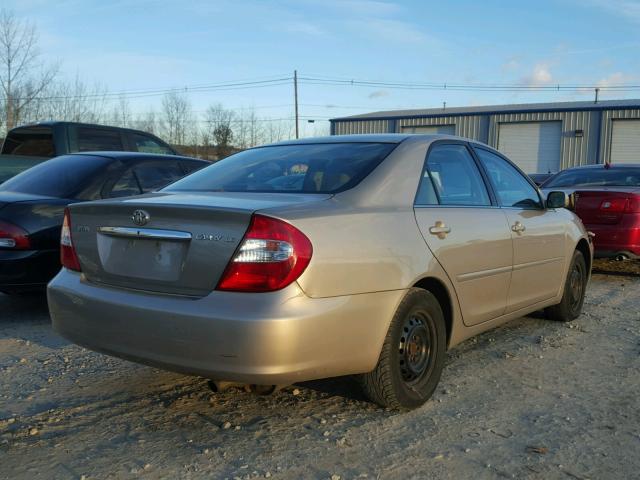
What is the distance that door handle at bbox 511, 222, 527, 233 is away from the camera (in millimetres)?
4289

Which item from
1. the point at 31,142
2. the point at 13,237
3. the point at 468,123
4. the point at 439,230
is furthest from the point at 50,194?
the point at 468,123

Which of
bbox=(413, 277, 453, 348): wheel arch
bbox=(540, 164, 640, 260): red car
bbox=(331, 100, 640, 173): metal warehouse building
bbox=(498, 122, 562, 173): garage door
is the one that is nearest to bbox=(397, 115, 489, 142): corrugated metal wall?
bbox=(331, 100, 640, 173): metal warehouse building

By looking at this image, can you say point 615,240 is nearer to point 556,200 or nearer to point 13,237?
point 556,200

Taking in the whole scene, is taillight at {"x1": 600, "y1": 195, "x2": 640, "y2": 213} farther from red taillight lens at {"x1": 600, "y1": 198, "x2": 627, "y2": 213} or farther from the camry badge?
the camry badge

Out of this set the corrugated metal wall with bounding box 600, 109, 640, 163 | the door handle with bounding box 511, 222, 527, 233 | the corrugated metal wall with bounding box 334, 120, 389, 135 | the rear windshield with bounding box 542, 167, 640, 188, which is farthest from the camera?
the corrugated metal wall with bounding box 334, 120, 389, 135

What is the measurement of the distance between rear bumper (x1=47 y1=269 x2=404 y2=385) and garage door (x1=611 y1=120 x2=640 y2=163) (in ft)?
104

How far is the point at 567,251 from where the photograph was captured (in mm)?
5160

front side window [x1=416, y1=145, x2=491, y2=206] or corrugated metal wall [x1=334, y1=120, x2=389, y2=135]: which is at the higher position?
corrugated metal wall [x1=334, y1=120, x2=389, y2=135]

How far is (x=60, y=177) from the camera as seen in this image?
563 centimetres

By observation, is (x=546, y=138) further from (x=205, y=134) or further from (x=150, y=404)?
(x=150, y=404)

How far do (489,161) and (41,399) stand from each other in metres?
3.35

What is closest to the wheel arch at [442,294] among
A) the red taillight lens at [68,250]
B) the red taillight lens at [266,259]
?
the red taillight lens at [266,259]

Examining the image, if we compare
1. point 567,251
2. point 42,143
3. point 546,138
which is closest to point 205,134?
point 546,138

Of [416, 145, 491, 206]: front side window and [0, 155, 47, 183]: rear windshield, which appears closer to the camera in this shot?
[416, 145, 491, 206]: front side window
